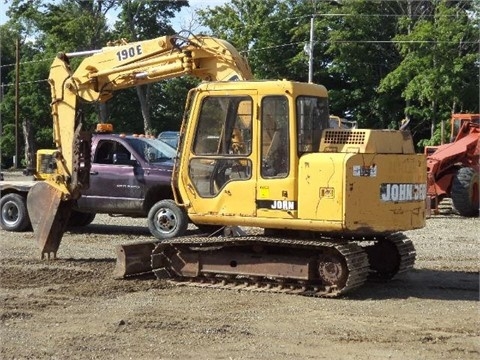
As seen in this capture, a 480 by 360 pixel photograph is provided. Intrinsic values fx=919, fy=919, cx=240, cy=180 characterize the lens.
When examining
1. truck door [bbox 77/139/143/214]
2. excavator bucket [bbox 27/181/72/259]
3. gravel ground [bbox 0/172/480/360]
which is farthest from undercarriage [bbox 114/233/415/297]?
truck door [bbox 77/139/143/214]

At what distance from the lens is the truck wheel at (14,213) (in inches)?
685

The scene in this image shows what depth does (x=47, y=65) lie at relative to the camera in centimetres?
5291

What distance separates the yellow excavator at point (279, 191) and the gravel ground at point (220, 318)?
1.10 ft

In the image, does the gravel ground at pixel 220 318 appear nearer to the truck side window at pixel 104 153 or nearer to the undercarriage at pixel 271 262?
the undercarriage at pixel 271 262

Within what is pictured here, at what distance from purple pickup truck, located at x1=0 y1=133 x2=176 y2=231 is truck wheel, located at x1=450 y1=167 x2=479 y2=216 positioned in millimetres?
7610

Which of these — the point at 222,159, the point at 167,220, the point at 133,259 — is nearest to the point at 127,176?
the point at 167,220

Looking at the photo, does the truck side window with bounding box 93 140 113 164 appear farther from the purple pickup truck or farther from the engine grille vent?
the engine grille vent

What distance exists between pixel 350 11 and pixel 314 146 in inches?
1150

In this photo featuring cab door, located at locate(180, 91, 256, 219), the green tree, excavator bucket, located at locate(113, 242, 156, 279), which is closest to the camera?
cab door, located at locate(180, 91, 256, 219)

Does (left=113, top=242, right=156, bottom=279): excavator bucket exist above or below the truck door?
below

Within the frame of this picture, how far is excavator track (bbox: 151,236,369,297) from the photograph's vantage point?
34.8 ft

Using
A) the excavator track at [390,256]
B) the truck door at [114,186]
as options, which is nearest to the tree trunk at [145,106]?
the truck door at [114,186]

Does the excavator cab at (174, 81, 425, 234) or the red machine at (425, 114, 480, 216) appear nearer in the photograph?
the excavator cab at (174, 81, 425, 234)

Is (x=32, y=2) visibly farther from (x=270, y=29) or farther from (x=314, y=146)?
(x=314, y=146)
